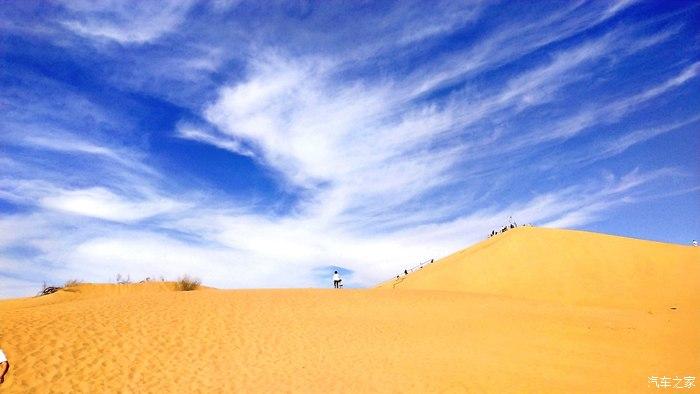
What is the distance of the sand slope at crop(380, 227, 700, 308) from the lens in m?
31.3

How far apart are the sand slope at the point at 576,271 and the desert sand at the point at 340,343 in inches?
98.2

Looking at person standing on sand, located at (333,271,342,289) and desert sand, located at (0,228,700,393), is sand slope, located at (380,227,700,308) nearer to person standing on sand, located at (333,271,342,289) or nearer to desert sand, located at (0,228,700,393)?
desert sand, located at (0,228,700,393)

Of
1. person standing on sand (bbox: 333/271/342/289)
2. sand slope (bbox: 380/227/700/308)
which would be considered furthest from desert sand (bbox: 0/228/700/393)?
person standing on sand (bbox: 333/271/342/289)

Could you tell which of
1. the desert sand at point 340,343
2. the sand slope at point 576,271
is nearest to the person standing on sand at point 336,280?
the desert sand at point 340,343

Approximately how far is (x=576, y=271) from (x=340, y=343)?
84.3 feet

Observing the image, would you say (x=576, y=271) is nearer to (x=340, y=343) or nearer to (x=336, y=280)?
(x=336, y=280)

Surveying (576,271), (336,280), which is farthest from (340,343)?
(576,271)

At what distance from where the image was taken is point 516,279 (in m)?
35.6

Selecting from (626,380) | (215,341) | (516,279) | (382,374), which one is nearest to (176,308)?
(215,341)

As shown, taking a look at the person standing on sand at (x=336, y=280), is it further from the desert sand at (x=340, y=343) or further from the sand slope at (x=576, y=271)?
the sand slope at (x=576, y=271)

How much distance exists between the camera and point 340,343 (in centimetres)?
1767

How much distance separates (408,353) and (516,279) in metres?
22.1

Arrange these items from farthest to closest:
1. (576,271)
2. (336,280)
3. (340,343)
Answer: (576,271), (336,280), (340,343)

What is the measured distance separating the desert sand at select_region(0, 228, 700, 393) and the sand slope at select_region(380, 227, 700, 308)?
98.2 inches
